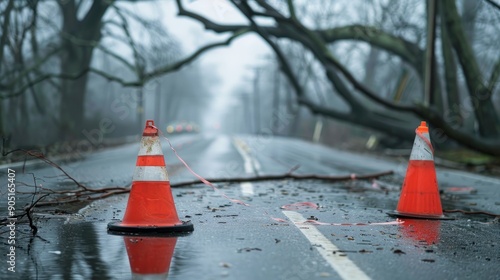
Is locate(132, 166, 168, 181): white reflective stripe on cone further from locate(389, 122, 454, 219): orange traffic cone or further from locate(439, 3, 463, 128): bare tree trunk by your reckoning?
locate(439, 3, 463, 128): bare tree trunk

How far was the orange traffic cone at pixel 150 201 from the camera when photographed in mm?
7867

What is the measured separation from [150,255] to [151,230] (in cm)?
126

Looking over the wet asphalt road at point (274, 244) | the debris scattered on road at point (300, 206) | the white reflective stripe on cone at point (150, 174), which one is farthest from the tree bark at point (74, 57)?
the white reflective stripe on cone at point (150, 174)

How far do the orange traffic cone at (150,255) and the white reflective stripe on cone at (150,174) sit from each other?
750 millimetres

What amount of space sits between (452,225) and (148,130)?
347cm

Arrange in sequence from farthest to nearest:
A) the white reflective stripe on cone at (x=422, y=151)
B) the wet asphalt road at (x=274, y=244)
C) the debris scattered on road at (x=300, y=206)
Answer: the debris scattered on road at (x=300, y=206) < the white reflective stripe on cone at (x=422, y=151) < the wet asphalt road at (x=274, y=244)

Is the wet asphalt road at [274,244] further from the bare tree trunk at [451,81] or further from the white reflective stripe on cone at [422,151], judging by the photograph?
the bare tree trunk at [451,81]

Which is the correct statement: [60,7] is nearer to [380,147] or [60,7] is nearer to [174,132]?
[380,147]

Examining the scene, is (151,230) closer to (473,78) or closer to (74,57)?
(473,78)

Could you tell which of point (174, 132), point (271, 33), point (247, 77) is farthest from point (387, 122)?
point (247, 77)

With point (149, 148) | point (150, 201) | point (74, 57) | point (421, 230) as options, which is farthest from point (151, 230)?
point (74, 57)

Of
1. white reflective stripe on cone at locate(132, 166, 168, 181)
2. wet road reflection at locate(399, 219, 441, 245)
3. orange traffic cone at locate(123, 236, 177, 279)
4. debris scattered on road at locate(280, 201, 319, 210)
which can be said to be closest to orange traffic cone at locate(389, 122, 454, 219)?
wet road reflection at locate(399, 219, 441, 245)

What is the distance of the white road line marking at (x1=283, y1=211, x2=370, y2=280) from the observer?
230 inches

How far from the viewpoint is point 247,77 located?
136750mm
